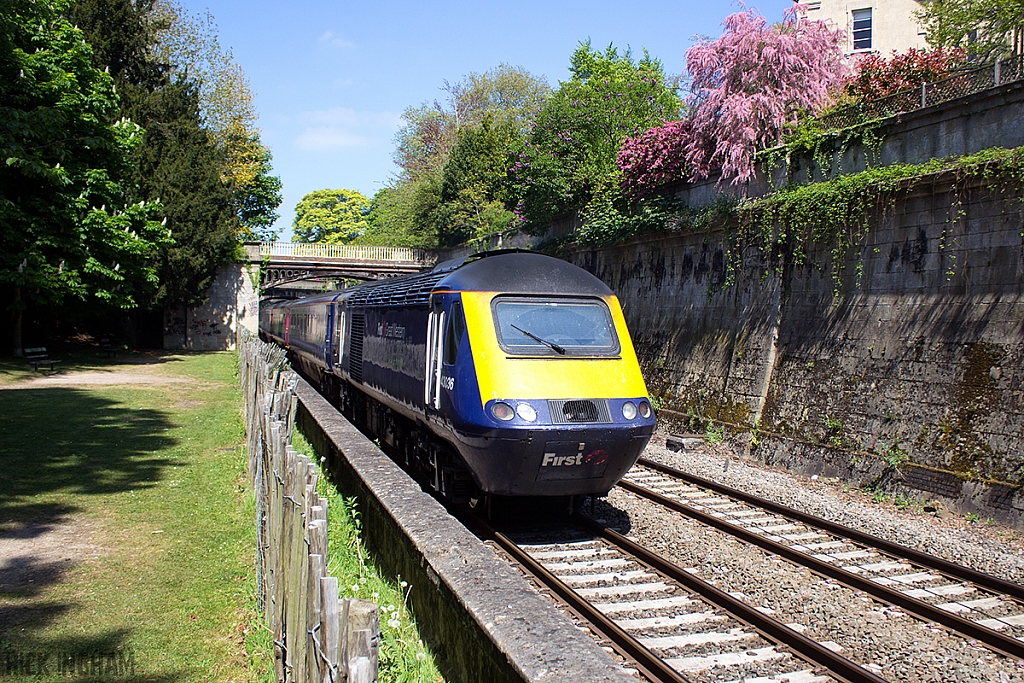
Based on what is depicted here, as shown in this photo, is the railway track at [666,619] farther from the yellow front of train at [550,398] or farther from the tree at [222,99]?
the tree at [222,99]

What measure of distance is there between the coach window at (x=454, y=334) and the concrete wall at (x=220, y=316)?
34.8 meters

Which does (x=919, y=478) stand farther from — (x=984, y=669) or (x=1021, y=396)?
(x=984, y=669)

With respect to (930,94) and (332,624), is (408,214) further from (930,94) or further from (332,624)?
(332,624)

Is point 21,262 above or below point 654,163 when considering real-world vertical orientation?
below

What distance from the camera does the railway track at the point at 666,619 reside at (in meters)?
5.20

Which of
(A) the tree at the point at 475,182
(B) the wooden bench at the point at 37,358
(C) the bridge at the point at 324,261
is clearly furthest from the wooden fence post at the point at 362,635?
(C) the bridge at the point at 324,261

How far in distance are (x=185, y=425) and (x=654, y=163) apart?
476 inches

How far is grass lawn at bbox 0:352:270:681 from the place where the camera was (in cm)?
478

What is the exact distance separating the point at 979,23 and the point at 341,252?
110ft

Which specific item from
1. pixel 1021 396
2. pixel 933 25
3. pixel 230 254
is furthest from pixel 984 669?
pixel 230 254

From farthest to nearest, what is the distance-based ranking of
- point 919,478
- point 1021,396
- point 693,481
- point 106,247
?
point 106,247, point 693,481, point 919,478, point 1021,396

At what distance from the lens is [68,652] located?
15.4 ft

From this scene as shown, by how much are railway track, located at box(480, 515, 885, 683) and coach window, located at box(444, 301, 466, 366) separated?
6.37ft

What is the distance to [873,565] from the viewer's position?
7852mm
